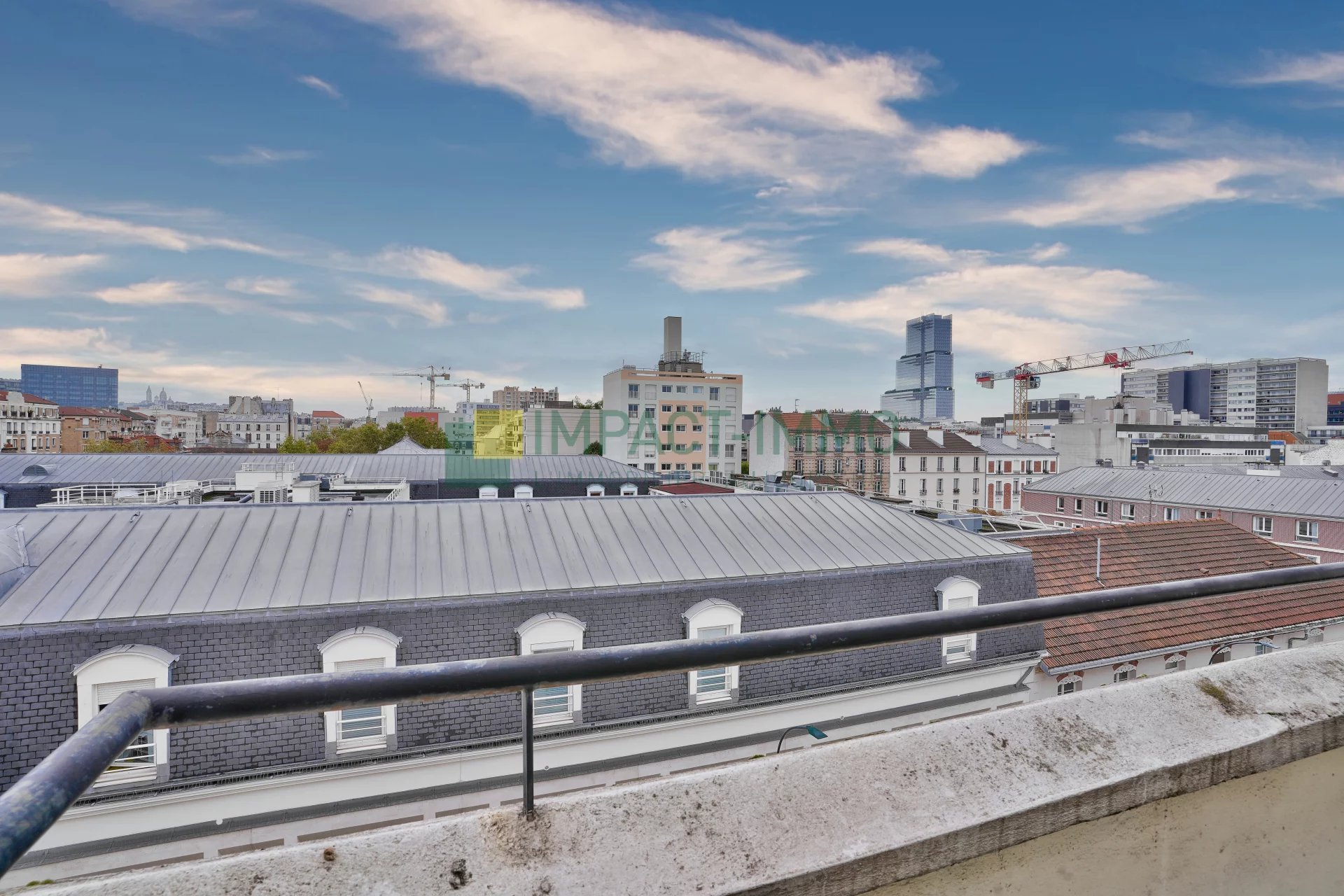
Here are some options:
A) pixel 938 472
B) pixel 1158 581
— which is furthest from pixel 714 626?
pixel 938 472

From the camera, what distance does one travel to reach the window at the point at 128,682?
24.7 feet

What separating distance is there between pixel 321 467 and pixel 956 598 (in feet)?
104

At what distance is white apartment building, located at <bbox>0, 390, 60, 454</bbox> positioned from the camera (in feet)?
314

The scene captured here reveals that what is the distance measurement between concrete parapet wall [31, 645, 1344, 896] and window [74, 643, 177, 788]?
26.7 feet

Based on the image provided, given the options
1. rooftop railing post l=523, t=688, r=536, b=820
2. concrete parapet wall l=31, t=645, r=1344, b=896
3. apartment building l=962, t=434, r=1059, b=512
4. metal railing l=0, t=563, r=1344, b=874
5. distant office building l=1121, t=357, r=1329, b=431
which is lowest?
apartment building l=962, t=434, r=1059, b=512

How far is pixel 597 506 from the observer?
1236 cm

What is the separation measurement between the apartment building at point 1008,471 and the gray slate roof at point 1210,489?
16769 mm

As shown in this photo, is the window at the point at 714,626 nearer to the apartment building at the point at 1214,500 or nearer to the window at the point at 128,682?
the window at the point at 128,682

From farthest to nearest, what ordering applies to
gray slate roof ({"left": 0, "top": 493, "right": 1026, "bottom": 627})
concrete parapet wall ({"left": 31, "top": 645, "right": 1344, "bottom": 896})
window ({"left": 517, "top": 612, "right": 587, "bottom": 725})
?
window ({"left": 517, "top": 612, "right": 587, "bottom": 725}), gray slate roof ({"left": 0, "top": 493, "right": 1026, "bottom": 627}), concrete parapet wall ({"left": 31, "top": 645, "right": 1344, "bottom": 896})

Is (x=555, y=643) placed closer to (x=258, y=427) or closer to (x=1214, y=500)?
(x=1214, y=500)

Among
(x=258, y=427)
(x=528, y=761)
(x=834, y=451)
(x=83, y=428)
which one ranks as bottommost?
(x=834, y=451)

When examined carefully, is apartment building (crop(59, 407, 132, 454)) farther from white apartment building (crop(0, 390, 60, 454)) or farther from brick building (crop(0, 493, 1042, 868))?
brick building (crop(0, 493, 1042, 868))

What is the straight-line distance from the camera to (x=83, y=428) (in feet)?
359

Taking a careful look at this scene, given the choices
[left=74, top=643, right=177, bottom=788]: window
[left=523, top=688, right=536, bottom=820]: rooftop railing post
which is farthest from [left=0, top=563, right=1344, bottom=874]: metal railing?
[left=74, top=643, right=177, bottom=788]: window
